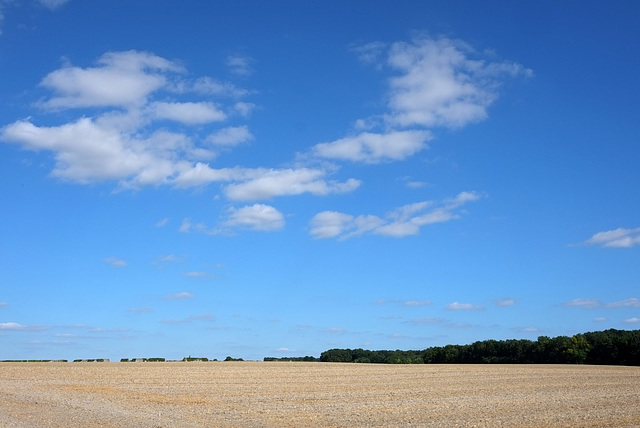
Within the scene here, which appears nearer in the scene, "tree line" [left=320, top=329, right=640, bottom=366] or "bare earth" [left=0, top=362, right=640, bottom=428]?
"bare earth" [left=0, top=362, right=640, bottom=428]

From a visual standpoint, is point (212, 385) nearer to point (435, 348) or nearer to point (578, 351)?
point (578, 351)

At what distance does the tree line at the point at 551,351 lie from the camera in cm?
9001

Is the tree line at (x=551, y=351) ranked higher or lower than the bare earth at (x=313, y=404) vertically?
higher

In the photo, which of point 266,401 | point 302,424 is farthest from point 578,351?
point 302,424

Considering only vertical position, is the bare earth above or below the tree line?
A: below

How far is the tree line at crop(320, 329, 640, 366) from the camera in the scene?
295 feet

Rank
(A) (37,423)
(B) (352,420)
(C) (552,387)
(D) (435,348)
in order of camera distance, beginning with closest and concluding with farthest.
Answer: (A) (37,423) < (B) (352,420) < (C) (552,387) < (D) (435,348)

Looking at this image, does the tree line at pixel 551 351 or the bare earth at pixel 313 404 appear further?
the tree line at pixel 551 351

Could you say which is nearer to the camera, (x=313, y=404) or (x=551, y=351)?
(x=313, y=404)

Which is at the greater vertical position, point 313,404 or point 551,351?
point 551,351

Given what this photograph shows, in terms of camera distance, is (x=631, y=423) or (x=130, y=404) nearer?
(x=631, y=423)

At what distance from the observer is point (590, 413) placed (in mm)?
25797

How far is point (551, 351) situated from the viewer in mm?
99688

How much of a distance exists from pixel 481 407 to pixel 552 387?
629 inches
